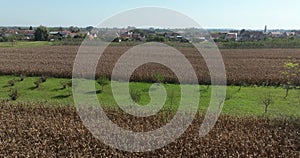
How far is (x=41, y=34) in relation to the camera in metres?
70.3

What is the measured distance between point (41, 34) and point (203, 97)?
62633 millimetres

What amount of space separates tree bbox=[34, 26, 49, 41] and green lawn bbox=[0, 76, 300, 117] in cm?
5393

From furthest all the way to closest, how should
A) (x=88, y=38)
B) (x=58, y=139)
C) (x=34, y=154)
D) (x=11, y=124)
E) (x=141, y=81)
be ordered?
(x=88, y=38)
(x=141, y=81)
(x=11, y=124)
(x=58, y=139)
(x=34, y=154)

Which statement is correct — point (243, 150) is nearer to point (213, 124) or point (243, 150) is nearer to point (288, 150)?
point (288, 150)

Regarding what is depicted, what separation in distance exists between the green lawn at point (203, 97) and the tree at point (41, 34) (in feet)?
177

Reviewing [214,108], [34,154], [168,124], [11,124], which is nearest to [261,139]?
[168,124]

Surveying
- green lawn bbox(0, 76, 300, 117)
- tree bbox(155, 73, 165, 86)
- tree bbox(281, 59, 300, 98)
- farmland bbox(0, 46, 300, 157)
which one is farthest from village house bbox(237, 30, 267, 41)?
farmland bbox(0, 46, 300, 157)

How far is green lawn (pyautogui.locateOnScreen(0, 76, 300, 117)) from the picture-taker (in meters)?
13.1

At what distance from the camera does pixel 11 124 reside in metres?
9.56

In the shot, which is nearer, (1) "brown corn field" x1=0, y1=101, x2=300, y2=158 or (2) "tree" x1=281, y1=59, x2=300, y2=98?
(1) "brown corn field" x1=0, y1=101, x2=300, y2=158

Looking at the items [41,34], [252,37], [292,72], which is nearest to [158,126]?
[292,72]

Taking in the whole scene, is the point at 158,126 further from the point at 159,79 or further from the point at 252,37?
the point at 252,37

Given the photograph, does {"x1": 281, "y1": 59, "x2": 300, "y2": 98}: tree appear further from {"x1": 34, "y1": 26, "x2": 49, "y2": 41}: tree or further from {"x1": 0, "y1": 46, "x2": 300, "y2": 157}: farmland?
{"x1": 34, "y1": 26, "x2": 49, "y2": 41}: tree

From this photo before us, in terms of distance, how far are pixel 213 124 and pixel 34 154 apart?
5.50 m
